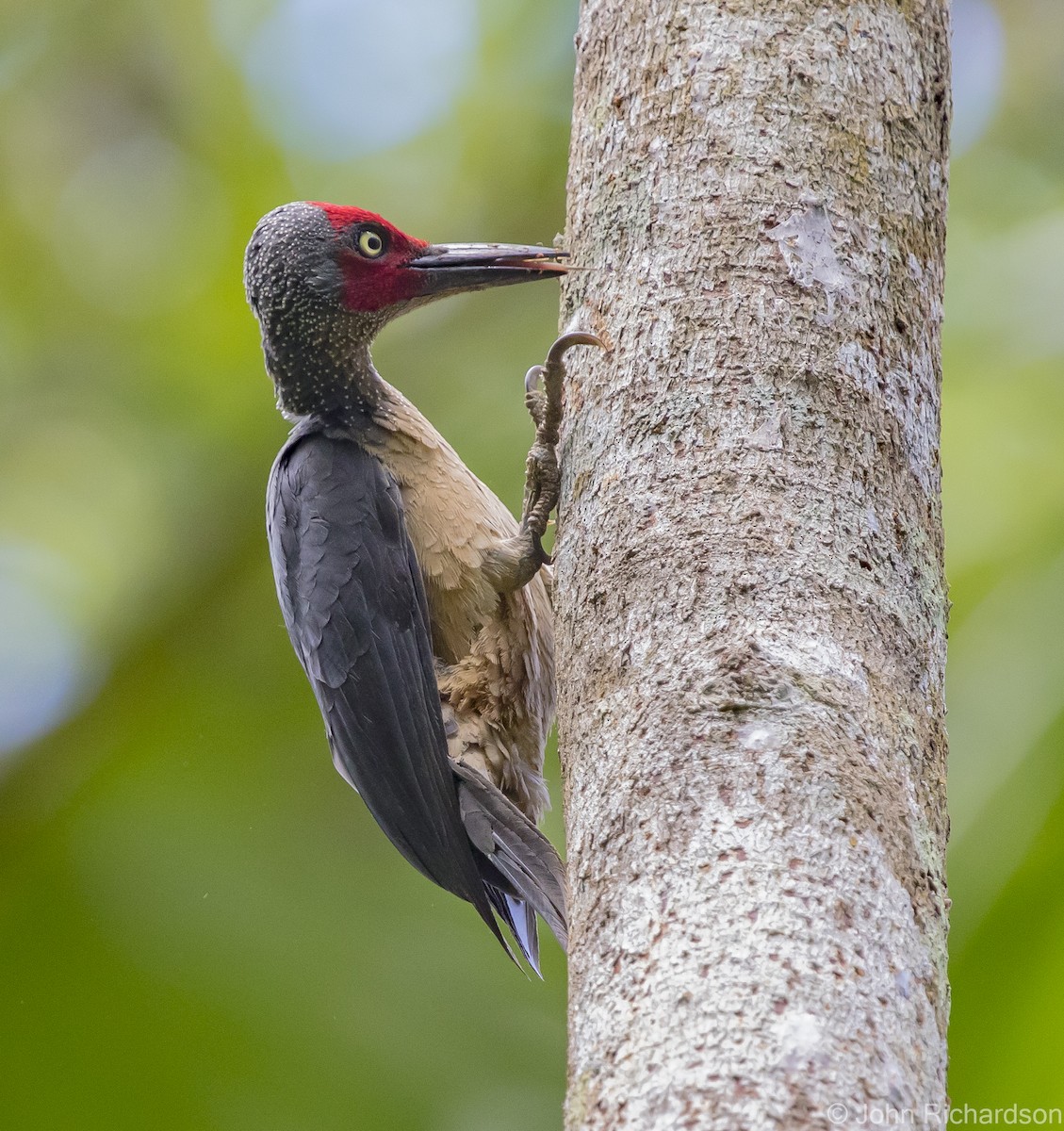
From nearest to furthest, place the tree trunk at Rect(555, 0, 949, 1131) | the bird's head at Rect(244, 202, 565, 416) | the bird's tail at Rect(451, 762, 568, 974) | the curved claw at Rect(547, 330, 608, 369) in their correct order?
the tree trunk at Rect(555, 0, 949, 1131) → the curved claw at Rect(547, 330, 608, 369) → the bird's tail at Rect(451, 762, 568, 974) → the bird's head at Rect(244, 202, 565, 416)

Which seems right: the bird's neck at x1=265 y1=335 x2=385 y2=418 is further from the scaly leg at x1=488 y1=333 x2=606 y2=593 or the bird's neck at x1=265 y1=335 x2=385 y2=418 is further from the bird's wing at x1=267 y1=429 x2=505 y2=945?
the scaly leg at x1=488 y1=333 x2=606 y2=593

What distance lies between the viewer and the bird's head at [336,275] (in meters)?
3.50

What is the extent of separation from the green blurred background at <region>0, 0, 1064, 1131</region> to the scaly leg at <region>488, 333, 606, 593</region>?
1006mm

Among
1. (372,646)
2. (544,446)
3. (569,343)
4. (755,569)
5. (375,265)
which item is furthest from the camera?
(375,265)

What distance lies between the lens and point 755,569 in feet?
6.21

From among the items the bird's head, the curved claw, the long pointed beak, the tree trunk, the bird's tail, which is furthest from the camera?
the bird's head

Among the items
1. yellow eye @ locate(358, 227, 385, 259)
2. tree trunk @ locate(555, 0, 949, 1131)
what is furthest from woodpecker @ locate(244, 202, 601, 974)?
tree trunk @ locate(555, 0, 949, 1131)

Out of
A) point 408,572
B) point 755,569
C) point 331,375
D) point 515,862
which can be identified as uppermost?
point 331,375

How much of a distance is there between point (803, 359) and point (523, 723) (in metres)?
1.56

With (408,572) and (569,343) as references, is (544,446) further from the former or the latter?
(408,572)

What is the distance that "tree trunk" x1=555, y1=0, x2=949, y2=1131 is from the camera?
148 centimetres

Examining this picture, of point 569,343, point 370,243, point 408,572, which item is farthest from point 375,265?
point 569,343

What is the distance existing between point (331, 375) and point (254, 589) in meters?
0.98

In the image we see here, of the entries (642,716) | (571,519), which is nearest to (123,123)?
(571,519)
